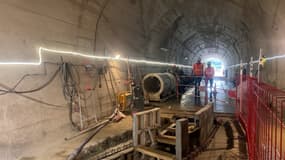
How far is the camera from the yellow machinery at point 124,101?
789cm

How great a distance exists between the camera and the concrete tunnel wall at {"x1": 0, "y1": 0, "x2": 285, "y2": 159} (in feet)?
13.6

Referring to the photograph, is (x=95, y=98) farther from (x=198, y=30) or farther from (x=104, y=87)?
(x=198, y=30)

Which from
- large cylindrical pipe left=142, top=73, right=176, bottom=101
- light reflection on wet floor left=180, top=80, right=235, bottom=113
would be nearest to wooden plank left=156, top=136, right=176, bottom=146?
light reflection on wet floor left=180, top=80, right=235, bottom=113

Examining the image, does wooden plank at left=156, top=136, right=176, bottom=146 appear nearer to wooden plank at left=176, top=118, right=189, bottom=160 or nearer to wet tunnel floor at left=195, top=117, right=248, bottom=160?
wooden plank at left=176, top=118, right=189, bottom=160

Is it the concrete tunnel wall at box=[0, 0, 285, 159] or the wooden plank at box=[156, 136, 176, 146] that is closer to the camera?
the concrete tunnel wall at box=[0, 0, 285, 159]

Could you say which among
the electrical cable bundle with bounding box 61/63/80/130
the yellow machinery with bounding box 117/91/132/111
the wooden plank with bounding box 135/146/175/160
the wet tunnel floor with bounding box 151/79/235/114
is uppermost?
the electrical cable bundle with bounding box 61/63/80/130

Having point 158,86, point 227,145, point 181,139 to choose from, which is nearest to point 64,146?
point 181,139

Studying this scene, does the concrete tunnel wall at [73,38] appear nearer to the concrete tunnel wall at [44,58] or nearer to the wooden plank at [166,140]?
the concrete tunnel wall at [44,58]

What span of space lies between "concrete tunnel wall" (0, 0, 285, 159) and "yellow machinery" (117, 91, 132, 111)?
0.44 metres

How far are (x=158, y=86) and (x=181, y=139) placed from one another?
574 cm

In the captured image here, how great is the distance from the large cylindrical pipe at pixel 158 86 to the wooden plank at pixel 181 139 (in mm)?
4580

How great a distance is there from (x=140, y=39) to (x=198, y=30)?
7.15 meters

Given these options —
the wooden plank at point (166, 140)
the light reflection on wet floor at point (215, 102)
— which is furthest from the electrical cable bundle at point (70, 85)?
the light reflection on wet floor at point (215, 102)

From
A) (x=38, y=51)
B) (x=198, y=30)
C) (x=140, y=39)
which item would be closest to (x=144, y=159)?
(x=38, y=51)
